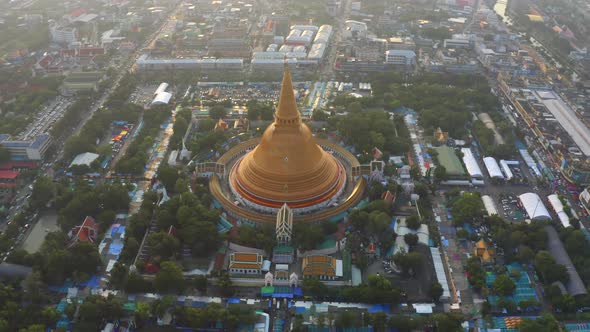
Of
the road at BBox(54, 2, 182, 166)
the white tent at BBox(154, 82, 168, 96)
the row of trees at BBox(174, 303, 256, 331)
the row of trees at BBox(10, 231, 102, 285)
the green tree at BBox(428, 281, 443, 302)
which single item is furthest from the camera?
the white tent at BBox(154, 82, 168, 96)

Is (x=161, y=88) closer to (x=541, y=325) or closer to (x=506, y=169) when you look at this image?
(x=506, y=169)

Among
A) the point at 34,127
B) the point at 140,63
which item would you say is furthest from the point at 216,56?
the point at 34,127

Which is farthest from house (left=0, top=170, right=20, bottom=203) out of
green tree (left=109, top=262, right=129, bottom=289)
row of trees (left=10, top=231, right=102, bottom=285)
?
green tree (left=109, top=262, right=129, bottom=289)

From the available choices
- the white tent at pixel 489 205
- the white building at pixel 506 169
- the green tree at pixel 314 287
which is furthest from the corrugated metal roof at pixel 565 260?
the green tree at pixel 314 287

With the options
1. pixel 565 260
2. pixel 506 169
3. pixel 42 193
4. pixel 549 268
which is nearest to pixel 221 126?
pixel 42 193

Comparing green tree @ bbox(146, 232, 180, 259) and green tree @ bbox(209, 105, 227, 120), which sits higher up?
green tree @ bbox(146, 232, 180, 259)

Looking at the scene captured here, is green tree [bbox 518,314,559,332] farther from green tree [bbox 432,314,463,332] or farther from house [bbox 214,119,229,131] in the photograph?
house [bbox 214,119,229,131]
